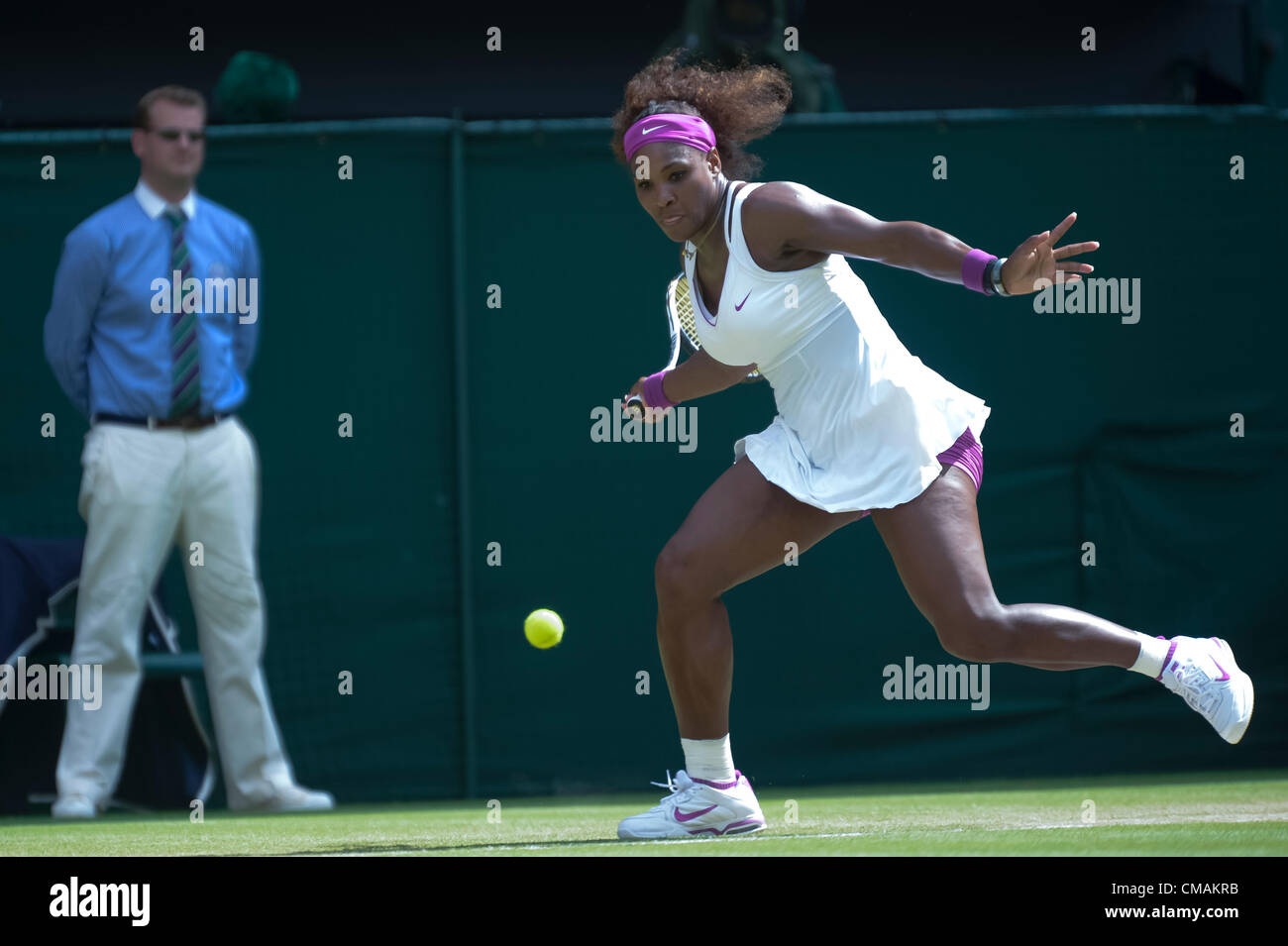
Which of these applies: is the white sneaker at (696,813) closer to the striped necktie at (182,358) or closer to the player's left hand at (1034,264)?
the player's left hand at (1034,264)

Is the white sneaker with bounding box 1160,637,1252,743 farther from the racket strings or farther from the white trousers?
the white trousers

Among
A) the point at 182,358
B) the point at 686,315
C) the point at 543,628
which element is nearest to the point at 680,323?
the point at 686,315

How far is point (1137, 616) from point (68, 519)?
4287 millimetres

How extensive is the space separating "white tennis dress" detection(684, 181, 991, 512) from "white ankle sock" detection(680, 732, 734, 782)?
0.69m

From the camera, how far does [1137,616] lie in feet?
23.2

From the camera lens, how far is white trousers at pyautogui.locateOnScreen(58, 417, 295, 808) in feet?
21.5

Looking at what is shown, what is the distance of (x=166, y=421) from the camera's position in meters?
6.69

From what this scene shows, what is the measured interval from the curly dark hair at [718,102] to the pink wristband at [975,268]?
899 mm

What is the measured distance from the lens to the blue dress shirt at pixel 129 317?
6.66 m

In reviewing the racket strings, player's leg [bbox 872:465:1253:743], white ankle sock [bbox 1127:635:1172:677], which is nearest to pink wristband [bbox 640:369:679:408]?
the racket strings

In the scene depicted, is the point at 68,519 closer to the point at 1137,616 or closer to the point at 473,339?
the point at 473,339

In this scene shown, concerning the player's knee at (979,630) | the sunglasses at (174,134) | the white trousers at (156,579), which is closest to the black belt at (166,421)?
the white trousers at (156,579)

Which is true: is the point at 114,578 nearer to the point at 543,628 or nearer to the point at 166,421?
the point at 166,421

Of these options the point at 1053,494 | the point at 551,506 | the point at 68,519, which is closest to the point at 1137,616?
the point at 1053,494
